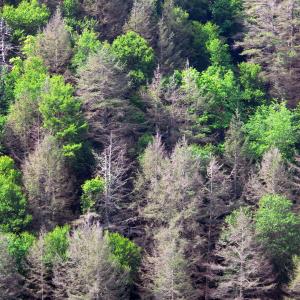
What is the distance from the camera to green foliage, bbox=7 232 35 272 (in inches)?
1775

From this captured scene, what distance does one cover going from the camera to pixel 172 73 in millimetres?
62938

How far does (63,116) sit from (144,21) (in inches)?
649

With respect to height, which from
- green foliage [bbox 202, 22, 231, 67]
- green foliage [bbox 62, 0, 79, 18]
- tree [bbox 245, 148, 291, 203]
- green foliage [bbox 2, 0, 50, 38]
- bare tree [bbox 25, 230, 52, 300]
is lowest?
bare tree [bbox 25, 230, 52, 300]

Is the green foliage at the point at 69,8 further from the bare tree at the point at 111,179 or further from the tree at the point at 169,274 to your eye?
the tree at the point at 169,274

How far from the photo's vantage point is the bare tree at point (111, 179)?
163 ft

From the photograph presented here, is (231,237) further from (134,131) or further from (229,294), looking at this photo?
(134,131)

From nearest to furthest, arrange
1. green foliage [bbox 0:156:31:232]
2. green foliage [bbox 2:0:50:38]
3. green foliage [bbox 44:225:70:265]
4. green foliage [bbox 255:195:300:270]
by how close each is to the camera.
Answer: green foliage [bbox 44:225:70:265] < green foliage [bbox 0:156:31:232] < green foliage [bbox 255:195:300:270] < green foliage [bbox 2:0:50:38]

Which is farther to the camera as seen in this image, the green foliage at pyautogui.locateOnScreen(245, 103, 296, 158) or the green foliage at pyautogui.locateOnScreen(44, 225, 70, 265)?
the green foliage at pyautogui.locateOnScreen(245, 103, 296, 158)

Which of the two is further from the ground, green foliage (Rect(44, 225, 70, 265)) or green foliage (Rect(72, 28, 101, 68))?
green foliage (Rect(72, 28, 101, 68))

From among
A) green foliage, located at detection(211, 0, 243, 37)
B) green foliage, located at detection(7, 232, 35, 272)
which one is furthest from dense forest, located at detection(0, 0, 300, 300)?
green foliage, located at detection(211, 0, 243, 37)

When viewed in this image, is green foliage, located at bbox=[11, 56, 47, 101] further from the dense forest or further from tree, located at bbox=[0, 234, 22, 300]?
tree, located at bbox=[0, 234, 22, 300]

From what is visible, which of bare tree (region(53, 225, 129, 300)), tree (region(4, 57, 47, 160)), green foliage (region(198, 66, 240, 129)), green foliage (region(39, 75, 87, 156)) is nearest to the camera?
bare tree (region(53, 225, 129, 300))

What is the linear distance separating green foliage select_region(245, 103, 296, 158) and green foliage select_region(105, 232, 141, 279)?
13.8 metres

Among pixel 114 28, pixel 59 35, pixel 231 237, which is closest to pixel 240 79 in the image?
pixel 114 28
